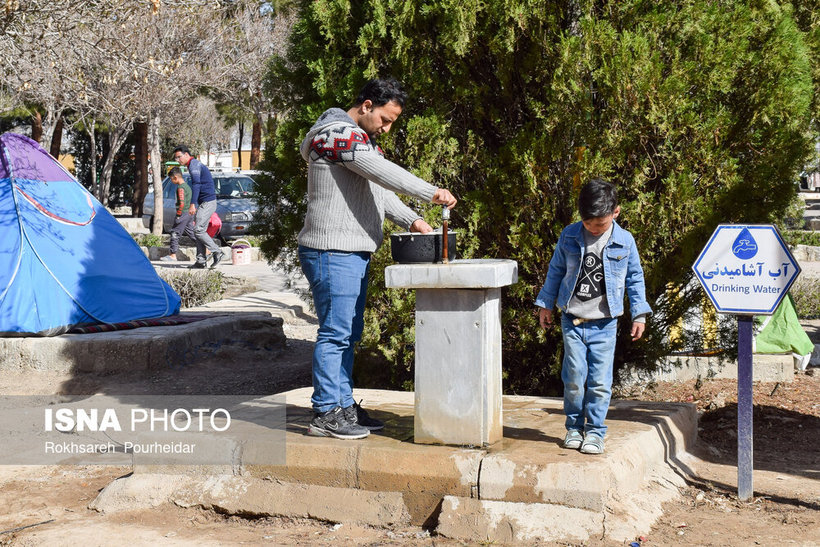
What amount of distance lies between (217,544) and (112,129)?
94.2 feet

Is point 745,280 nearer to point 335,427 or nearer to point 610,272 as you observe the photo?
point 610,272

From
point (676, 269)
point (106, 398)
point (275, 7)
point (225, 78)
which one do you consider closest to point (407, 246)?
point (676, 269)

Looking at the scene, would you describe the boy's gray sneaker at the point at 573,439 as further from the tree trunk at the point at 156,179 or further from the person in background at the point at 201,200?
the tree trunk at the point at 156,179

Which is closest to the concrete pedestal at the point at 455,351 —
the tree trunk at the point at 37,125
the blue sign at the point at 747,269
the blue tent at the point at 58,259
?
the blue sign at the point at 747,269

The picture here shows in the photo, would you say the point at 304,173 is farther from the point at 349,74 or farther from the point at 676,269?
the point at 676,269

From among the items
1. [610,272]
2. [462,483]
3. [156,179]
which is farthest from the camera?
[156,179]

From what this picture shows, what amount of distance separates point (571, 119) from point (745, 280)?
1585 millimetres

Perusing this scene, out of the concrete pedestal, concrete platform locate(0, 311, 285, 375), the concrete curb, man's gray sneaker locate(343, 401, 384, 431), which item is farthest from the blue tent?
the concrete pedestal

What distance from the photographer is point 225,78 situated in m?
24.9

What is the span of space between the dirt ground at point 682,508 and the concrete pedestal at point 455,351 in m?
0.54

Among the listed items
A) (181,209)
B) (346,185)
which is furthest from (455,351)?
(181,209)

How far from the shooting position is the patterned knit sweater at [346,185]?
431 cm

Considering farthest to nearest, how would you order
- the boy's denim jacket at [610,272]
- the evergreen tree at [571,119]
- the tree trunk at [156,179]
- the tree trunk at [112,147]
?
the tree trunk at [112,147], the tree trunk at [156,179], the evergreen tree at [571,119], the boy's denim jacket at [610,272]

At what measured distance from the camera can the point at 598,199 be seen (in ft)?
14.2
